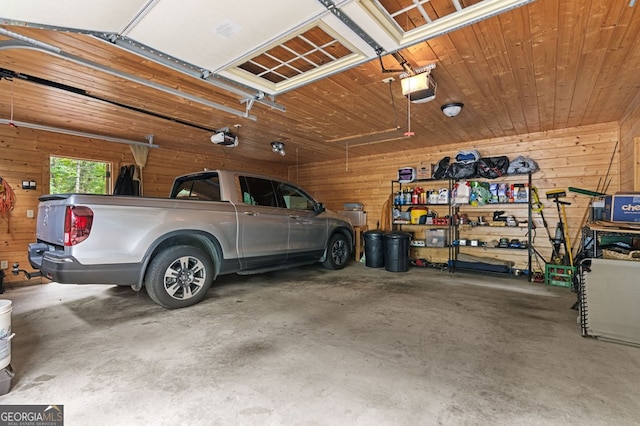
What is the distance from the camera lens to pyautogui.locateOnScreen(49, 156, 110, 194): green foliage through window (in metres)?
5.39

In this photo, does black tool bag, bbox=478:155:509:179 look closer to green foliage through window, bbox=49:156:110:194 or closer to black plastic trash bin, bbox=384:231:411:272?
black plastic trash bin, bbox=384:231:411:272

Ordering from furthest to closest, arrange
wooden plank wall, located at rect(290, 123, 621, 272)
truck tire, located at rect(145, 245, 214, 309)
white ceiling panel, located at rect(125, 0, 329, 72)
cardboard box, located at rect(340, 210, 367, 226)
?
1. cardboard box, located at rect(340, 210, 367, 226)
2. wooden plank wall, located at rect(290, 123, 621, 272)
3. truck tire, located at rect(145, 245, 214, 309)
4. white ceiling panel, located at rect(125, 0, 329, 72)

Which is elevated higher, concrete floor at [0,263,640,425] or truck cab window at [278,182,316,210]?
truck cab window at [278,182,316,210]

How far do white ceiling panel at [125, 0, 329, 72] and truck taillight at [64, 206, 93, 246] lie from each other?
5.33 feet

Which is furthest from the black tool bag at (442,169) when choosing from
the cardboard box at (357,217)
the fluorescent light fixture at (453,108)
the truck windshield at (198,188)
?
the truck windshield at (198,188)

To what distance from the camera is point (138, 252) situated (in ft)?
10.1

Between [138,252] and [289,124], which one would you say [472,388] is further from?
[289,124]

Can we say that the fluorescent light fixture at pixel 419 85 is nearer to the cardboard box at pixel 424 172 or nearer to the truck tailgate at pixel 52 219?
the truck tailgate at pixel 52 219

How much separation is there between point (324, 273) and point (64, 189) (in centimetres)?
502

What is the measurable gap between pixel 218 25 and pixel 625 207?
4.17 metres

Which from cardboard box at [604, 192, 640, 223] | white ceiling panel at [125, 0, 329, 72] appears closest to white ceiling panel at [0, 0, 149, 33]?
white ceiling panel at [125, 0, 329, 72]

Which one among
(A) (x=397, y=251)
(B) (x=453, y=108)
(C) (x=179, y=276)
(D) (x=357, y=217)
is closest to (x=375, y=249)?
(A) (x=397, y=251)

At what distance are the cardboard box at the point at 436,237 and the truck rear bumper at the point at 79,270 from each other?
5.15 m

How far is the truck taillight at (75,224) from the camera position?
271 centimetres
